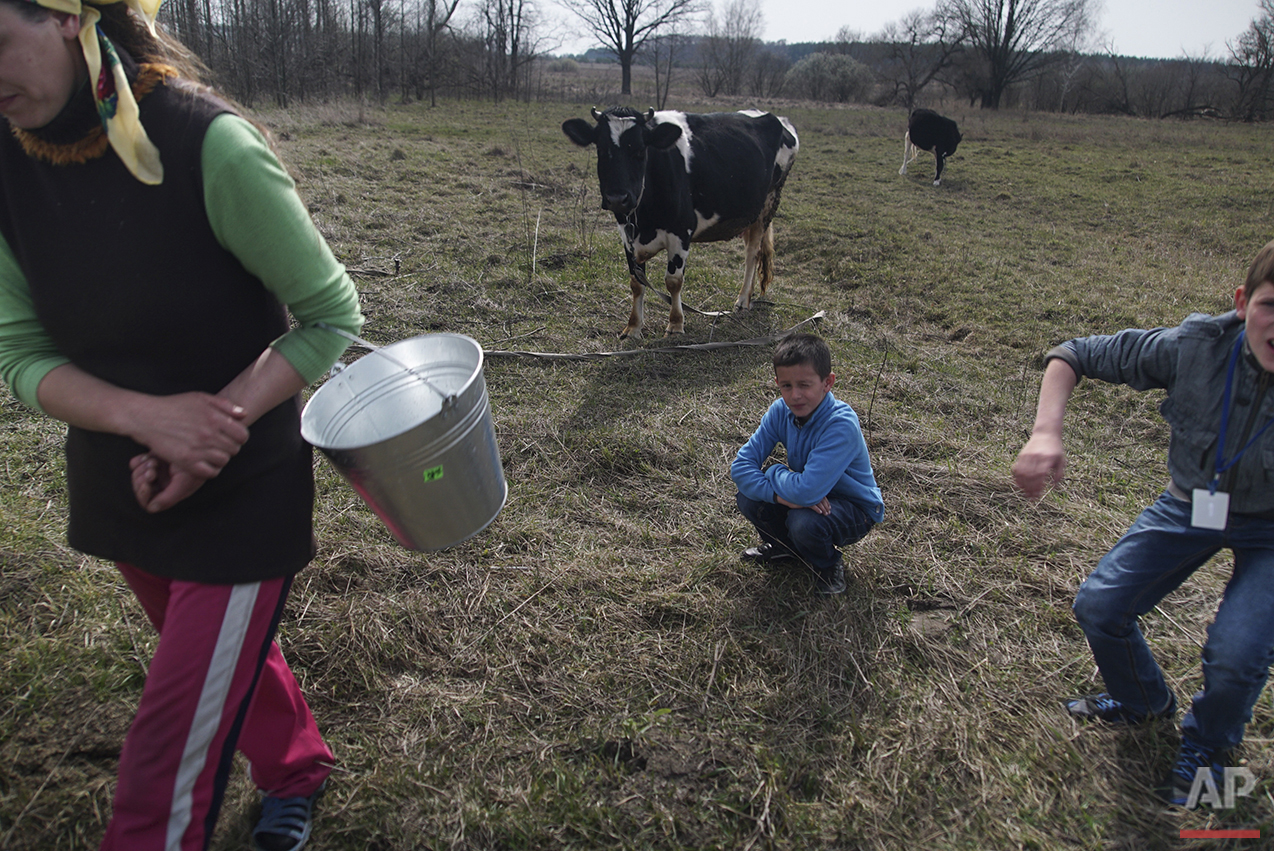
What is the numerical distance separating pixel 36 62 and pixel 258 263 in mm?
367

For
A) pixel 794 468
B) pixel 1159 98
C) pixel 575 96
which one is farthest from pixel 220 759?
pixel 1159 98

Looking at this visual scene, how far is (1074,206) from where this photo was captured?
11023 mm

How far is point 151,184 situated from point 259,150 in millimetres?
159

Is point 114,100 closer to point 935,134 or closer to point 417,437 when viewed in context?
point 417,437

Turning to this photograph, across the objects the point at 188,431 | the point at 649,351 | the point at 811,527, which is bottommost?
the point at 649,351

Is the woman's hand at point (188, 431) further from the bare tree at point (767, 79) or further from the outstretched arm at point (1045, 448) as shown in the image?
the bare tree at point (767, 79)

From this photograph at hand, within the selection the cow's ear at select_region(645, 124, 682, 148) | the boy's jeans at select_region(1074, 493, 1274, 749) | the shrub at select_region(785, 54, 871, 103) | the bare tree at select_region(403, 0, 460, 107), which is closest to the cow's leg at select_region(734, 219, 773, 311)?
the cow's ear at select_region(645, 124, 682, 148)

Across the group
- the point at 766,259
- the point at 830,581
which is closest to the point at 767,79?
the point at 766,259

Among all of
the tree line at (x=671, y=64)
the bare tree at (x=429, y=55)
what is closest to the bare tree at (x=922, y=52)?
the tree line at (x=671, y=64)

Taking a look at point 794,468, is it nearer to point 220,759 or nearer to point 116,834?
point 220,759

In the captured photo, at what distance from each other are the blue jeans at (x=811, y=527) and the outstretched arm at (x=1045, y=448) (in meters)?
0.75

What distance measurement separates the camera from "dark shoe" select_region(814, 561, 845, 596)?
8.54 ft

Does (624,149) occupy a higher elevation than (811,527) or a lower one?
higher

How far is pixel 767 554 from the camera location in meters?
2.74
